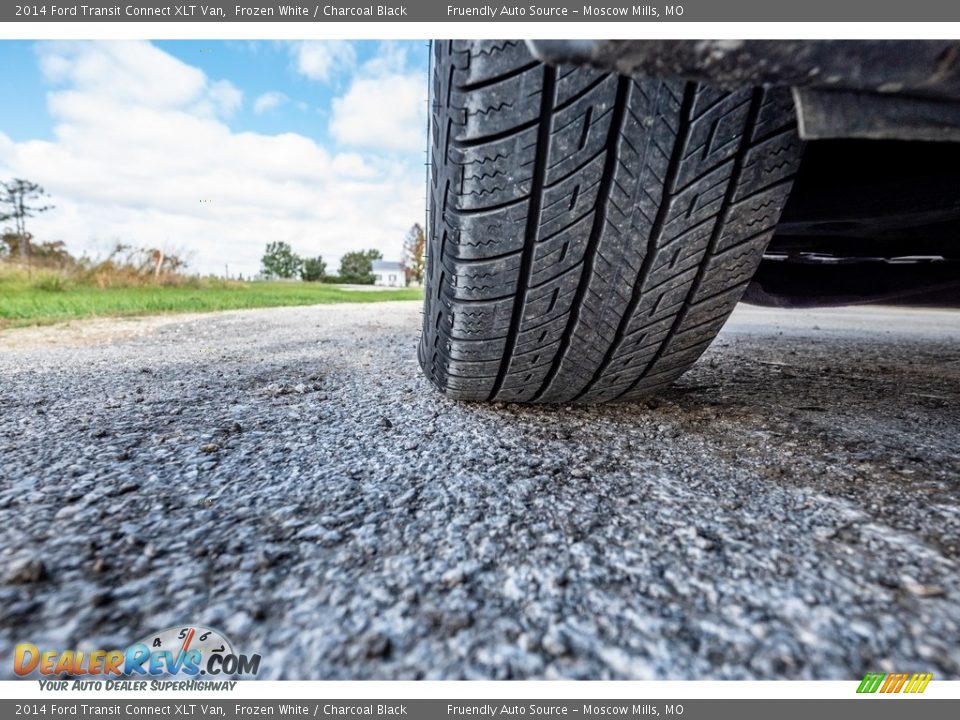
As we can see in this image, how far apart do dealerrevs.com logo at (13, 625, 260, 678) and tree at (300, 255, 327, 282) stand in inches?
1413

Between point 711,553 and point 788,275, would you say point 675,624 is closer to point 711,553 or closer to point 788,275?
point 711,553

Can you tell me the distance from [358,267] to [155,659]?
38.3 m

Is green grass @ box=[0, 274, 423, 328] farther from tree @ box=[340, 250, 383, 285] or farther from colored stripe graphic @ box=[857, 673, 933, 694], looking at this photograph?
tree @ box=[340, 250, 383, 285]

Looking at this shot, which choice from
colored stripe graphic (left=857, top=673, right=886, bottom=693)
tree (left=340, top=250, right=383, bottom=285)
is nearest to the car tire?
colored stripe graphic (left=857, top=673, right=886, bottom=693)

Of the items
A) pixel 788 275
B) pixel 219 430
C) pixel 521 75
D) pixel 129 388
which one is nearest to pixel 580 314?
pixel 521 75

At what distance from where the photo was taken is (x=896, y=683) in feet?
1.48

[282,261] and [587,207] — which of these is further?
[282,261]

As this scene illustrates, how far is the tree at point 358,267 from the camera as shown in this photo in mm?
34406

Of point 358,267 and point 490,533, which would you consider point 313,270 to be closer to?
point 358,267

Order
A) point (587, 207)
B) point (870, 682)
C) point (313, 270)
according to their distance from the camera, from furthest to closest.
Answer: point (313, 270), point (587, 207), point (870, 682)

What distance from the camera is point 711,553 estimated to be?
62cm

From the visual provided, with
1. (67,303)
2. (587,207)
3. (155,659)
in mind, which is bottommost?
(155,659)

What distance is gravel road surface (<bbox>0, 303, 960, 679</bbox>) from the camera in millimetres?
476

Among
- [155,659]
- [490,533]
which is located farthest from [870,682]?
[155,659]
